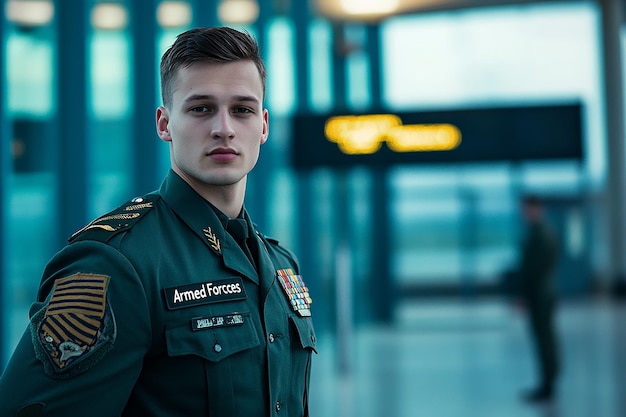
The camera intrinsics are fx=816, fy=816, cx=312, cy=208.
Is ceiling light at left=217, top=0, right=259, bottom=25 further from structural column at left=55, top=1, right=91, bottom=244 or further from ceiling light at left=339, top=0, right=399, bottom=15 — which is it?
ceiling light at left=339, top=0, right=399, bottom=15

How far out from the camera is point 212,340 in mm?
1292

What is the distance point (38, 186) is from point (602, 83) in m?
14.5

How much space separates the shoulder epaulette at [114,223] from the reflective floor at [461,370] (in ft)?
14.8

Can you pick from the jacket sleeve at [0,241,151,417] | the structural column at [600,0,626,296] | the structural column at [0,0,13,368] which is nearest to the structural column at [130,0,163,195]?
the structural column at [0,0,13,368]

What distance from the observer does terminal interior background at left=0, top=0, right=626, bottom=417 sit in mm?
4801

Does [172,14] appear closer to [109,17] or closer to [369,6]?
[109,17]

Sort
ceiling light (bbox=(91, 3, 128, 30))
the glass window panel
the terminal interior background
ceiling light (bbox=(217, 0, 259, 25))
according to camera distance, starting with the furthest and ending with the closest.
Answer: the glass window panel, ceiling light (bbox=(217, 0, 259, 25)), ceiling light (bbox=(91, 3, 128, 30)), the terminal interior background

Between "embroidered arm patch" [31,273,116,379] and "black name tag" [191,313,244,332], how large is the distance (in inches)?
5.8

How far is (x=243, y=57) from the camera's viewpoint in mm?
1400

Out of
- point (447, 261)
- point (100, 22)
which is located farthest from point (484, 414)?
point (447, 261)

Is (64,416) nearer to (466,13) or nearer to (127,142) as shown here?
(127,142)

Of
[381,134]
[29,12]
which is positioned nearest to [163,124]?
[29,12]

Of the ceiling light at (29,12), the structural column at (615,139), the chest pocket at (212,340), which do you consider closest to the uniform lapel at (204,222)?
the chest pocket at (212,340)

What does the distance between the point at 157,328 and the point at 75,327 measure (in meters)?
0.13
